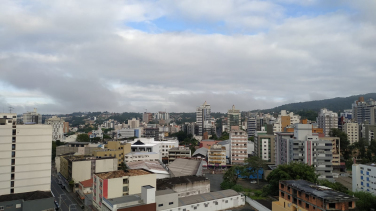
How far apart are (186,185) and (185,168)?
8.72 metres

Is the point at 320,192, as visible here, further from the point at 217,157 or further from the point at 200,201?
the point at 217,157

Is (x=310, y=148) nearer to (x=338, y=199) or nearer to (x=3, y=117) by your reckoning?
(x=338, y=199)

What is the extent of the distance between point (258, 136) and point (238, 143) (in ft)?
10.9

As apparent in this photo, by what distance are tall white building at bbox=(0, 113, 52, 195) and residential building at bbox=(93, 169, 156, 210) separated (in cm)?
545

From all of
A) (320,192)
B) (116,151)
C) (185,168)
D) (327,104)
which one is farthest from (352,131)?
(327,104)

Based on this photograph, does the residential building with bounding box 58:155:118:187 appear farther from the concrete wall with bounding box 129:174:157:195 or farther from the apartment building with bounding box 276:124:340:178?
the apartment building with bounding box 276:124:340:178

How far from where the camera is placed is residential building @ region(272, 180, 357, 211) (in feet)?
50.1

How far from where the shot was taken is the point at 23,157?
72.1 ft

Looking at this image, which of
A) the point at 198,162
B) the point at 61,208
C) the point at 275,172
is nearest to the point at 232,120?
the point at 198,162

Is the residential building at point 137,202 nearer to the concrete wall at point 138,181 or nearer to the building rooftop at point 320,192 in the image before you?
the concrete wall at point 138,181

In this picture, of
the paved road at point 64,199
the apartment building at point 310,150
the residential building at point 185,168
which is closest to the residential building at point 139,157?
the residential building at point 185,168

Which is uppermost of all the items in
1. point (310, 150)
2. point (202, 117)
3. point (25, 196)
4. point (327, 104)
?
point (327, 104)

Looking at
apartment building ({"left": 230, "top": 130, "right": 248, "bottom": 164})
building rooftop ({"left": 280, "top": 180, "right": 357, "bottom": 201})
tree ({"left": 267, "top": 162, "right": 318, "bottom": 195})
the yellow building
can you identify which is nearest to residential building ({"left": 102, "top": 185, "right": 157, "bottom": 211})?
building rooftop ({"left": 280, "top": 180, "right": 357, "bottom": 201})

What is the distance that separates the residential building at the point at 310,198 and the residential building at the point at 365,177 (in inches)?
379
